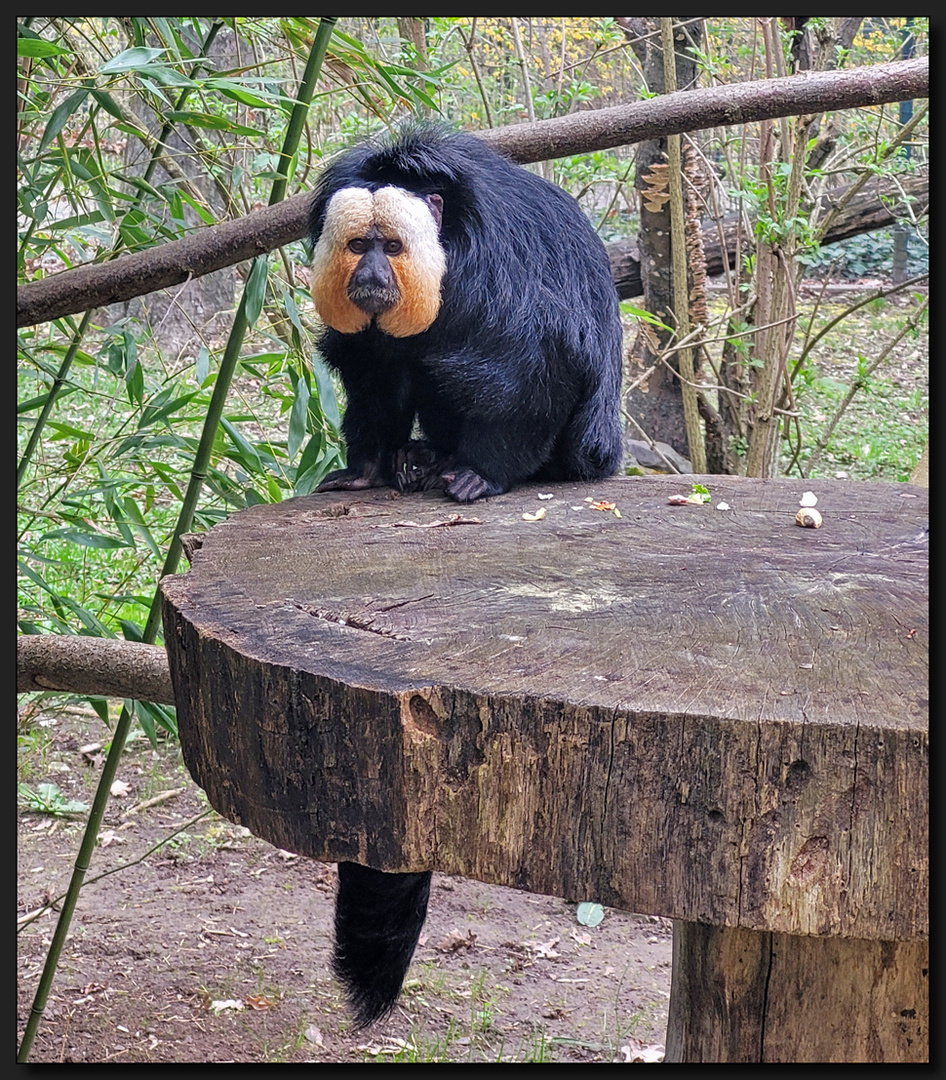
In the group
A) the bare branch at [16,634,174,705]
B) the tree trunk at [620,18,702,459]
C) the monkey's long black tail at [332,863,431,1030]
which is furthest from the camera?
the tree trunk at [620,18,702,459]

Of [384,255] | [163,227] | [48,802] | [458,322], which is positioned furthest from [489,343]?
[48,802]

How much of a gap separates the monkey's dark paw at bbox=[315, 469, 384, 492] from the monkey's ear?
45 centimetres

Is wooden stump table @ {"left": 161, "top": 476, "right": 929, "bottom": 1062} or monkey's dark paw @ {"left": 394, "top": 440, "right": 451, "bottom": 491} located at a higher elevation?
monkey's dark paw @ {"left": 394, "top": 440, "right": 451, "bottom": 491}

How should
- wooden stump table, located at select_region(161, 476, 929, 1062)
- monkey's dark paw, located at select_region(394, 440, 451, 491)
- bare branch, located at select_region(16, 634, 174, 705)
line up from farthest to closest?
monkey's dark paw, located at select_region(394, 440, 451, 491) < bare branch, located at select_region(16, 634, 174, 705) < wooden stump table, located at select_region(161, 476, 929, 1062)

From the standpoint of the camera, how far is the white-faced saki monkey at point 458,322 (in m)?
1.87

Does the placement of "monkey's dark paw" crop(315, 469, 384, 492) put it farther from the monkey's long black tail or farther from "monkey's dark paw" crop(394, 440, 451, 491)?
the monkey's long black tail

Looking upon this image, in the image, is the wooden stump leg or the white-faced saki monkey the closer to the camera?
the wooden stump leg

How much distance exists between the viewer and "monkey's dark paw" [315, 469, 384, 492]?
2023 mm

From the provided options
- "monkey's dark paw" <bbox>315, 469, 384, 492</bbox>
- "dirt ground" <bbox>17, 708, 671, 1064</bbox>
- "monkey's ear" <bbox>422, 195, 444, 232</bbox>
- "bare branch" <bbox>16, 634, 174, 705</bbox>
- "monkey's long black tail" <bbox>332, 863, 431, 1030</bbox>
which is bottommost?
"dirt ground" <bbox>17, 708, 671, 1064</bbox>

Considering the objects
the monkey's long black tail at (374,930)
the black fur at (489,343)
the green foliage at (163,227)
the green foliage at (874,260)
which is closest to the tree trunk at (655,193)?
the green foliage at (163,227)

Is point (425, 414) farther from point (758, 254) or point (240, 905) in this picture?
point (758, 254)

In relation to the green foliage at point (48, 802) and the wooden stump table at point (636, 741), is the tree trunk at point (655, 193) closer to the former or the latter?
the green foliage at point (48, 802)

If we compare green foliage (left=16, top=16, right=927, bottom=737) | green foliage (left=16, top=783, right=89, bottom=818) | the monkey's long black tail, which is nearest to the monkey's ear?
green foliage (left=16, top=16, right=927, bottom=737)

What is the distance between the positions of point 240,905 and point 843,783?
224 cm
